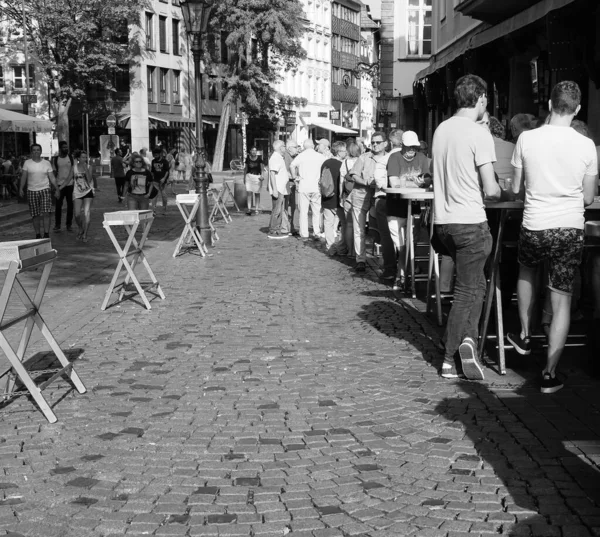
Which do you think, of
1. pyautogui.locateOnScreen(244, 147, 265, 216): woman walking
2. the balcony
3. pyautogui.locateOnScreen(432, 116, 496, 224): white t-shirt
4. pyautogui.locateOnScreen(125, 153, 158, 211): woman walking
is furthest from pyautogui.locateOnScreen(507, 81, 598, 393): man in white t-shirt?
pyautogui.locateOnScreen(244, 147, 265, 216): woman walking

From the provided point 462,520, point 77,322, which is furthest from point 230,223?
point 462,520

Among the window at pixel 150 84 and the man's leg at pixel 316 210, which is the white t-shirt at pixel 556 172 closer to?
the man's leg at pixel 316 210

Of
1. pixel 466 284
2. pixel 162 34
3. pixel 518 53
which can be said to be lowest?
pixel 466 284

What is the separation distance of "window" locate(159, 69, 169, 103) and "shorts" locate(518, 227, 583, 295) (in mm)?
60014

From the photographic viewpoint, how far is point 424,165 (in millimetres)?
11898

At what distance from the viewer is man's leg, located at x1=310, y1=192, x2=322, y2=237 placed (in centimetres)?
1856

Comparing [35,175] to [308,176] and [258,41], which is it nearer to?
[308,176]

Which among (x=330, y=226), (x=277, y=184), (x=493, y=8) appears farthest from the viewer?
(x=277, y=184)

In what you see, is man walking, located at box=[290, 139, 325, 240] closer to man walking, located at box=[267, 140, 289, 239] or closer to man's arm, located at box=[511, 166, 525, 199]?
man walking, located at box=[267, 140, 289, 239]

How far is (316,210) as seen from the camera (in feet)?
62.0

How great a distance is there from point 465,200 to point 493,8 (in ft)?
42.3

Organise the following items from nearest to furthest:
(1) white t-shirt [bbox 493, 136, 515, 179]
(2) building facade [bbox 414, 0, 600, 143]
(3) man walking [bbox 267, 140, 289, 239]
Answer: (1) white t-shirt [bbox 493, 136, 515, 179] < (2) building facade [bbox 414, 0, 600, 143] < (3) man walking [bbox 267, 140, 289, 239]

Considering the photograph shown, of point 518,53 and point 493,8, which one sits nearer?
point 518,53

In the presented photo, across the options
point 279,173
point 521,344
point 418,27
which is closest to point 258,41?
point 418,27
